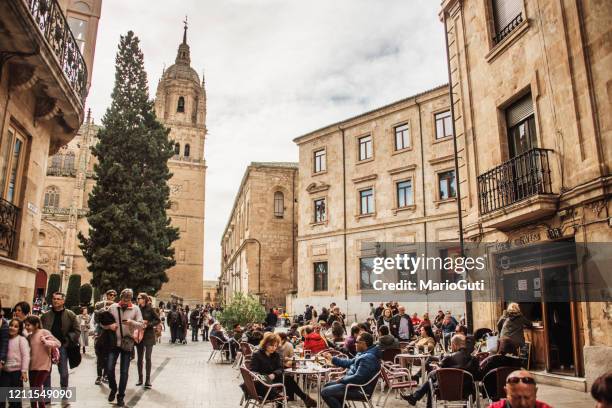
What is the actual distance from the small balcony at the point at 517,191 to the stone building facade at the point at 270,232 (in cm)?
2871

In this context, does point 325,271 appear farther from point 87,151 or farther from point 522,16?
point 87,151

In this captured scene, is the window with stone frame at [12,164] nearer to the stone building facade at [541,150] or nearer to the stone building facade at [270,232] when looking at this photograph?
the stone building facade at [541,150]

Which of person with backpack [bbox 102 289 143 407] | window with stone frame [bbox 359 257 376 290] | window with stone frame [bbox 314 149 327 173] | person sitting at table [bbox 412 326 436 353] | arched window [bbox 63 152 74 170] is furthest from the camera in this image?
arched window [bbox 63 152 74 170]

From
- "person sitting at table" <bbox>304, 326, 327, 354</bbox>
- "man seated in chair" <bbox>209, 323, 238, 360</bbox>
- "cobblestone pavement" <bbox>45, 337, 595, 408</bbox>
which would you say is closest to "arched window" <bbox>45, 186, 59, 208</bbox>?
"cobblestone pavement" <bbox>45, 337, 595, 408</bbox>

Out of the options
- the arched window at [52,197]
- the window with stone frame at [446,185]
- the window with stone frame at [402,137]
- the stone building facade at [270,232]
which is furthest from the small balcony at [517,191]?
the arched window at [52,197]

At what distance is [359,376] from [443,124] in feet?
69.3

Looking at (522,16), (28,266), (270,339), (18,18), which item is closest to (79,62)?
(18,18)

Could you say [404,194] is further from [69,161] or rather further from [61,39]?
[69,161]

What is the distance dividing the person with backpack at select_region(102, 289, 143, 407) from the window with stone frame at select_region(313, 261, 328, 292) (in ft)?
71.8

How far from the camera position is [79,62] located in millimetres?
10633

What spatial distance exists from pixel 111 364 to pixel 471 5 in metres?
12.6

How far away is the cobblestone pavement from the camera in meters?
8.26

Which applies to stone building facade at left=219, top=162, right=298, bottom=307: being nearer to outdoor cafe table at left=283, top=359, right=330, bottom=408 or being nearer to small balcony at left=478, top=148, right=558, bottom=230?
→ small balcony at left=478, top=148, right=558, bottom=230

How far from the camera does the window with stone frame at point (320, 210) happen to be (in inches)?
1220
